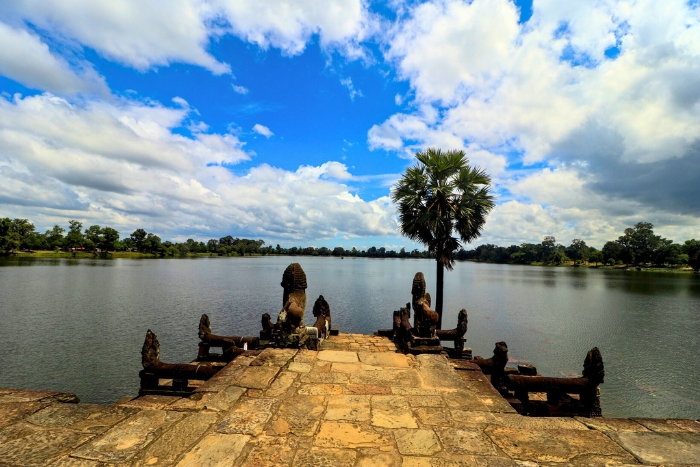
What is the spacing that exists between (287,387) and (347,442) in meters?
1.74

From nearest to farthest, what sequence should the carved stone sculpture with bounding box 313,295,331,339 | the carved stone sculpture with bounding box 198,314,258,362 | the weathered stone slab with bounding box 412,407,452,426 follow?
the weathered stone slab with bounding box 412,407,452,426, the carved stone sculpture with bounding box 198,314,258,362, the carved stone sculpture with bounding box 313,295,331,339

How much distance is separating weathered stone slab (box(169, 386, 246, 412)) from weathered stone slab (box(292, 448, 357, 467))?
145 cm

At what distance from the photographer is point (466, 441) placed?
11.0ft

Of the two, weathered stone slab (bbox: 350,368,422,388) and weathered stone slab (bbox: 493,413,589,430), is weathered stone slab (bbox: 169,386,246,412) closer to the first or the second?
weathered stone slab (bbox: 350,368,422,388)

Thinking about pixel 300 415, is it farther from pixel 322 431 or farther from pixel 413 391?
pixel 413 391

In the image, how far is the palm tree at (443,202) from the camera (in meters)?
14.7

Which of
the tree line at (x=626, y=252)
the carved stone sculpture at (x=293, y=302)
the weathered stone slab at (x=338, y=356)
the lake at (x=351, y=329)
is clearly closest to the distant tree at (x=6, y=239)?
the lake at (x=351, y=329)

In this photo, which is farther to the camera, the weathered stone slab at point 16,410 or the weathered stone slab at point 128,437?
the weathered stone slab at point 16,410

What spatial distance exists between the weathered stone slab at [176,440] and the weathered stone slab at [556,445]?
3.03 m

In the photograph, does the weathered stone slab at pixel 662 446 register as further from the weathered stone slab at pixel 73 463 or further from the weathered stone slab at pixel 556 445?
the weathered stone slab at pixel 73 463

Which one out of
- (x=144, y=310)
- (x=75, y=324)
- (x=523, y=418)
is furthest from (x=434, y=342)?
(x=144, y=310)

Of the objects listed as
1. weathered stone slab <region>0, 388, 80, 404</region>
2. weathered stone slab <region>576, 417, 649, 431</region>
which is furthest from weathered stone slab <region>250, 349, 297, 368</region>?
weathered stone slab <region>576, 417, 649, 431</region>

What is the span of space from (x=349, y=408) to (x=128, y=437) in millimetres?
2338

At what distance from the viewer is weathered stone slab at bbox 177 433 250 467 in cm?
292
